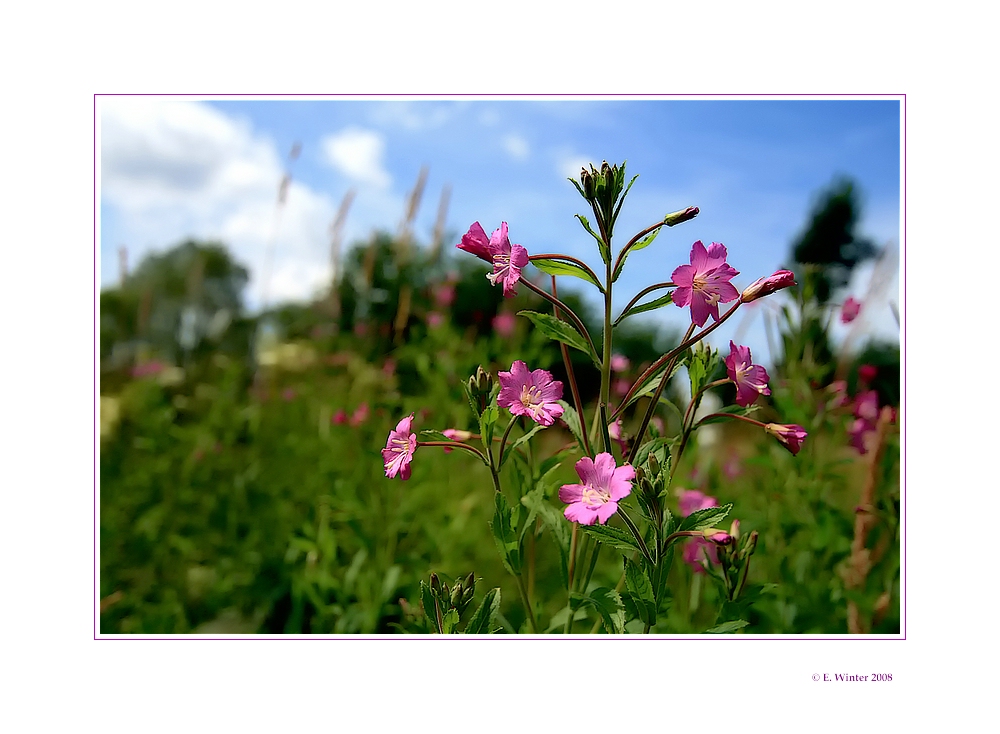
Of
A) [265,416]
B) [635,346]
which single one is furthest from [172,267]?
[635,346]

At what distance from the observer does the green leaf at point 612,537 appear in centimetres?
81

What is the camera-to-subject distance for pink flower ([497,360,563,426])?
2.67 feet

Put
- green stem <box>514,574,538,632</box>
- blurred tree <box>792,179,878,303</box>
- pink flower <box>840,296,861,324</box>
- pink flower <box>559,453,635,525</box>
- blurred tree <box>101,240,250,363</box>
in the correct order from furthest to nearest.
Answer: blurred tree <box>792,179,878,303</box> → blurred tree <box>101,240,250,363</box> → pink flower <box>840,296,861,324</box> → green stem <box>514,574,538,632</box> → pink flower <box>559,453,635,525</box>

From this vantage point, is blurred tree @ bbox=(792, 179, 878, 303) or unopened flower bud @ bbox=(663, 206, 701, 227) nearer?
unopened flower bud @ bbox=(663, 206, 701, 227)

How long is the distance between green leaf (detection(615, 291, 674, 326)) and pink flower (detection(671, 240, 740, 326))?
2 centimetres

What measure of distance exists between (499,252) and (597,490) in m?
0.34

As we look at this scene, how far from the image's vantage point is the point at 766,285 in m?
0.85

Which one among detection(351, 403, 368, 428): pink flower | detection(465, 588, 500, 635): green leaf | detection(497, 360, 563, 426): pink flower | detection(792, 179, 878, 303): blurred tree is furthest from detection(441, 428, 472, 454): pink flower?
detection(792, 179, 878, 303): blurred tree

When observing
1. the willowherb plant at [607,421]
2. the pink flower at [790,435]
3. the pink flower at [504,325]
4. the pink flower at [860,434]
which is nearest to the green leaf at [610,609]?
the willowherb plant at [607,421]

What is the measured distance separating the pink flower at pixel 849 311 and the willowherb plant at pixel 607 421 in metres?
1.04

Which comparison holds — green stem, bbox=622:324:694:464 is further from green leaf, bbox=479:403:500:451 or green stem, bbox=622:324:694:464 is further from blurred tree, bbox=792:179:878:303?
blurred tree, bbox=792:179:878:303

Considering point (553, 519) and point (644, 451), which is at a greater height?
point (644, 451)

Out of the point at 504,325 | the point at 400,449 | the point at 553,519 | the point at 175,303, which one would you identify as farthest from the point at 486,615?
the point at 175,303

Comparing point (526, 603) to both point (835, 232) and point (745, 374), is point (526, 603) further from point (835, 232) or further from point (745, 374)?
point (835, 232)
